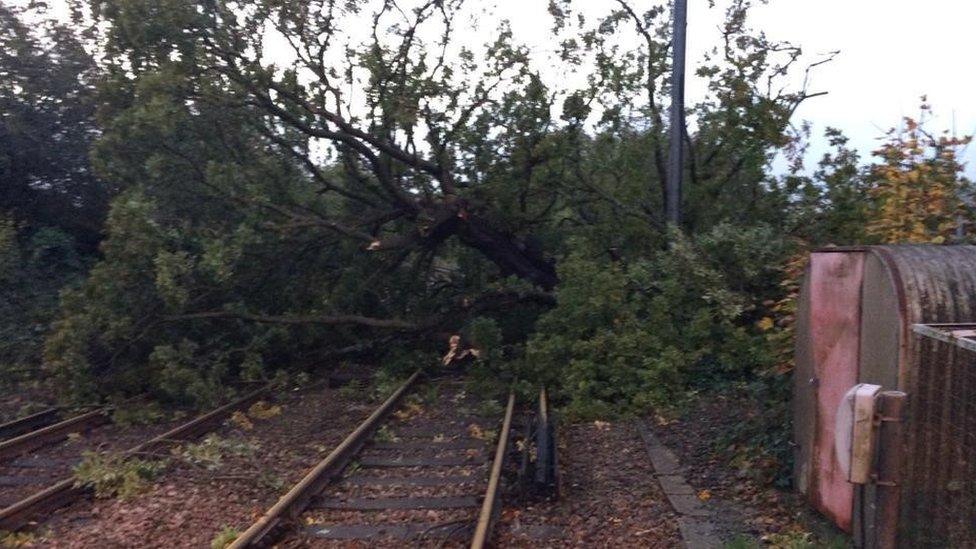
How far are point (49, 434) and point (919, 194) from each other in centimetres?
1005

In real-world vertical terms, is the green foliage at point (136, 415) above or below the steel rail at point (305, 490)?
below

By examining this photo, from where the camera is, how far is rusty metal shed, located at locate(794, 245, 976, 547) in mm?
5027

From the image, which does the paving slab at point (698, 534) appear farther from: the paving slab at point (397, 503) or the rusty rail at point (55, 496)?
the rusty rail at point (55, 496)

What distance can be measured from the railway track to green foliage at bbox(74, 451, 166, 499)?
1636 millimetres

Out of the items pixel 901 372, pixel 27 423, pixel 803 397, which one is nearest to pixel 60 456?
pixel 27 423

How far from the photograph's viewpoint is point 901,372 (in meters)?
5.62

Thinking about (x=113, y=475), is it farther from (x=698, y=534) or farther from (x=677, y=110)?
(x=677, y=110)

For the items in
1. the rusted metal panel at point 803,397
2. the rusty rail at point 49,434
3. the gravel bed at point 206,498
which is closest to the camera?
the rusted metal panel at point 803,397

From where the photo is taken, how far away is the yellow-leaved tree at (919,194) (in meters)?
8.80

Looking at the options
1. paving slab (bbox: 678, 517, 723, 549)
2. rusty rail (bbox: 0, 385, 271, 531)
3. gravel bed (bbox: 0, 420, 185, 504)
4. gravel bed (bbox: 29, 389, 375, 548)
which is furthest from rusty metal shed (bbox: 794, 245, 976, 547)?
gravel bed (bbox: 0, 420, 185, 504)

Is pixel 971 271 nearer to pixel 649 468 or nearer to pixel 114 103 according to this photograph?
pixel 649 468

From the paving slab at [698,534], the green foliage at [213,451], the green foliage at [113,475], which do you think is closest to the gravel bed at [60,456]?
the green foliage at [113,475]

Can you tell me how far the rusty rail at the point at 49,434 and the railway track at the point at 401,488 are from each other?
3.73 meters

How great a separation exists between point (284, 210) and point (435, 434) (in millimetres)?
5199
